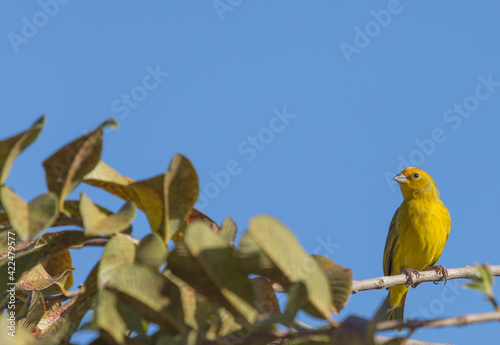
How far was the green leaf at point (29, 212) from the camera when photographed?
3.78ft

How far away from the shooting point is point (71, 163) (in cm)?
129

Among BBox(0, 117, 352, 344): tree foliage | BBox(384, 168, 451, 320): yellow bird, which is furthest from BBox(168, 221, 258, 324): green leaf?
BBox(384, 168, 451, 320): yellow bird

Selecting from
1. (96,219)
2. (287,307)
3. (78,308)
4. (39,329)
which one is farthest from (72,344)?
(39,329)

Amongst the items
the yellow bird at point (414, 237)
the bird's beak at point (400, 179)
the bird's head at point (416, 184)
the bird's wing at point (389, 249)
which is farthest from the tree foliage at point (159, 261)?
the bird's beak at point (400, 179)

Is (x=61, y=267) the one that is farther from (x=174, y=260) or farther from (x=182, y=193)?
(x=174, y=260)

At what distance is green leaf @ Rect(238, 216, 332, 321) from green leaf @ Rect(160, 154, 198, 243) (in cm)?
27

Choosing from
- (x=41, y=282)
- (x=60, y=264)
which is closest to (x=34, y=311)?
(x=41, y=282)

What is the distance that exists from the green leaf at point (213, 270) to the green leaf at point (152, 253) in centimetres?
2

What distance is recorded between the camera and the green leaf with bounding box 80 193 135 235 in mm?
1152

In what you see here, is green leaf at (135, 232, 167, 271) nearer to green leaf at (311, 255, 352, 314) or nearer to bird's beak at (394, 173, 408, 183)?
green leaf at (311, 255, 352, 314)

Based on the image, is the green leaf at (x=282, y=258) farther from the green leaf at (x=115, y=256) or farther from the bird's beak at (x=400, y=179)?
the bird's beak at (x=400, y=179)

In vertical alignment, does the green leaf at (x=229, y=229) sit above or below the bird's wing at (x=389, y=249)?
below

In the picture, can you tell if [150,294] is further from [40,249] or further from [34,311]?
[34,311]

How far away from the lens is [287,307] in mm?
1036
